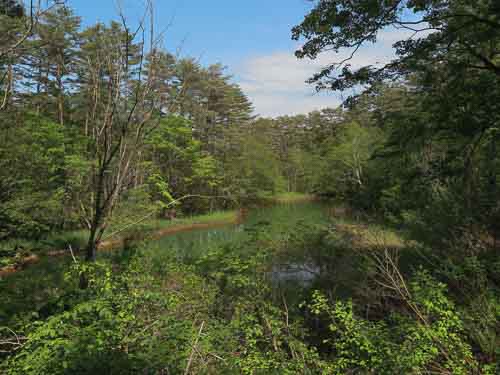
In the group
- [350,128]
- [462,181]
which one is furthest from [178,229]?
[350,128]

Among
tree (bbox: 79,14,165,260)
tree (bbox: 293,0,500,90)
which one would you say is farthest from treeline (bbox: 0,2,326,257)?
tree (bbox: 293,0,500,90)

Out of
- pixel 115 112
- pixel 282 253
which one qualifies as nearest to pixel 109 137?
pixel 115 112

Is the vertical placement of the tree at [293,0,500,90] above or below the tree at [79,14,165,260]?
above

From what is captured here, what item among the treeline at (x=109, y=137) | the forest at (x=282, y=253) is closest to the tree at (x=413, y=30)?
the forest at (x=282, y=253)

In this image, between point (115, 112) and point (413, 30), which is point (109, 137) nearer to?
point (115, 112)

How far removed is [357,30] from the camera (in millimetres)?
4777

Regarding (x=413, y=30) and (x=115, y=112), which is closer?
(x=115, y=112)

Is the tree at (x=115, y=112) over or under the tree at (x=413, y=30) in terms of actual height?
under

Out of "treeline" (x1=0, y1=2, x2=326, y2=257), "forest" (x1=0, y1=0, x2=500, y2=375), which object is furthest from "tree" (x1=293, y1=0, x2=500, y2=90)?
"treeline" (x1=0, y1=2, x2=326, y2=257)

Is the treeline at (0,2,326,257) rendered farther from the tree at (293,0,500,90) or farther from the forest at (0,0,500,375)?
the tree at (293,0,500,90)

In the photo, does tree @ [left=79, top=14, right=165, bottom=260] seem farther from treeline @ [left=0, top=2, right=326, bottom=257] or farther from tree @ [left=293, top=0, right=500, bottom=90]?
tree @ [left=293, top=0, right=500, bottom=90]

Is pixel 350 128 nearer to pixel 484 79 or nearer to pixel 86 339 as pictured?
pixel 484 79

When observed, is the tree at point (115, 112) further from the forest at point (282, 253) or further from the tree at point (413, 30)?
the tree at point (413, 30)

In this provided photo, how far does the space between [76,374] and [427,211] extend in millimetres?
6069
